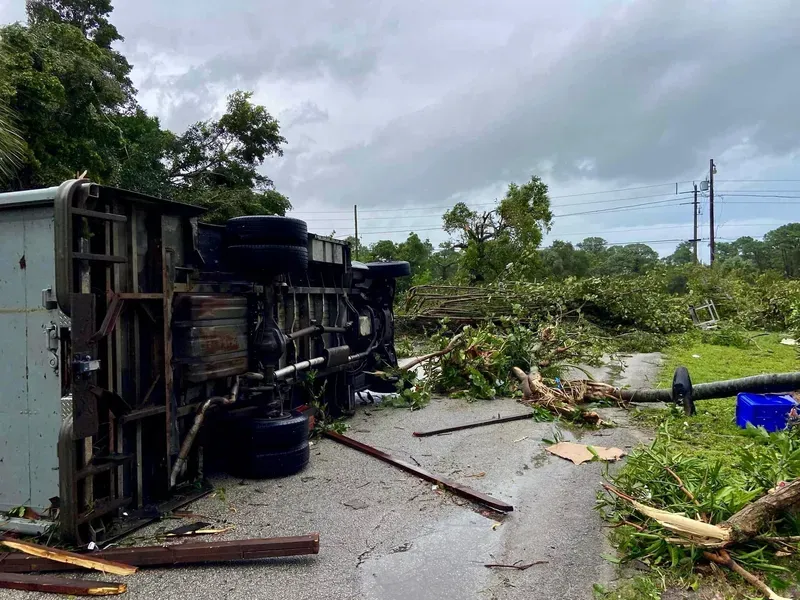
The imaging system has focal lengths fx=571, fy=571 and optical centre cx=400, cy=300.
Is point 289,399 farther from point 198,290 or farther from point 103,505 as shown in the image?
point 103,505

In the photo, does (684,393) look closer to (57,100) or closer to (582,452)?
(582,452)

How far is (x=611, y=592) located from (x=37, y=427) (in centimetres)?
392

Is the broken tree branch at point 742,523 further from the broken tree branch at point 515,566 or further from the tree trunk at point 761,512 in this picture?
the broken tree branch at point 515,566

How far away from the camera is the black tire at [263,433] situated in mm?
5406

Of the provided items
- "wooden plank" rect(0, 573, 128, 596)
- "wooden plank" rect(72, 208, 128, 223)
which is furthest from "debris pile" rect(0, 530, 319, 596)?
"wooden plank" rect(72, 208, 128, 223)

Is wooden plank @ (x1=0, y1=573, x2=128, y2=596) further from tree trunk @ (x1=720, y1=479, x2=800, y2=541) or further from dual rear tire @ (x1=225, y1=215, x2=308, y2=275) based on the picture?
tree trunk @ (x1=720, y1=479, x2=800, y2=541)

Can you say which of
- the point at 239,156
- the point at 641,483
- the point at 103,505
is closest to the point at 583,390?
the point at 641,483

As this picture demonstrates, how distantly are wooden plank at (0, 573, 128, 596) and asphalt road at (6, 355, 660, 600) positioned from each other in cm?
5

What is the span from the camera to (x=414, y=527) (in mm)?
4355

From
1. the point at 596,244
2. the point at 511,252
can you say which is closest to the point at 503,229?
the point at 511,252

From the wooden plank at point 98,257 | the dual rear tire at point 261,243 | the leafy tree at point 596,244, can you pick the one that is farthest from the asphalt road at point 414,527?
the leafy tree at point 596,244

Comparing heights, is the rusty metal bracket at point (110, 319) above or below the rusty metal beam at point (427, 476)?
above

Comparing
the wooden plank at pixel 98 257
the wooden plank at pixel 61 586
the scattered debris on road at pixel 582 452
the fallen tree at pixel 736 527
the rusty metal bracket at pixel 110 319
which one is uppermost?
the wooden plank at pixel 98 257

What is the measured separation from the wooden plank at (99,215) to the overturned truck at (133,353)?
0.01 metres
